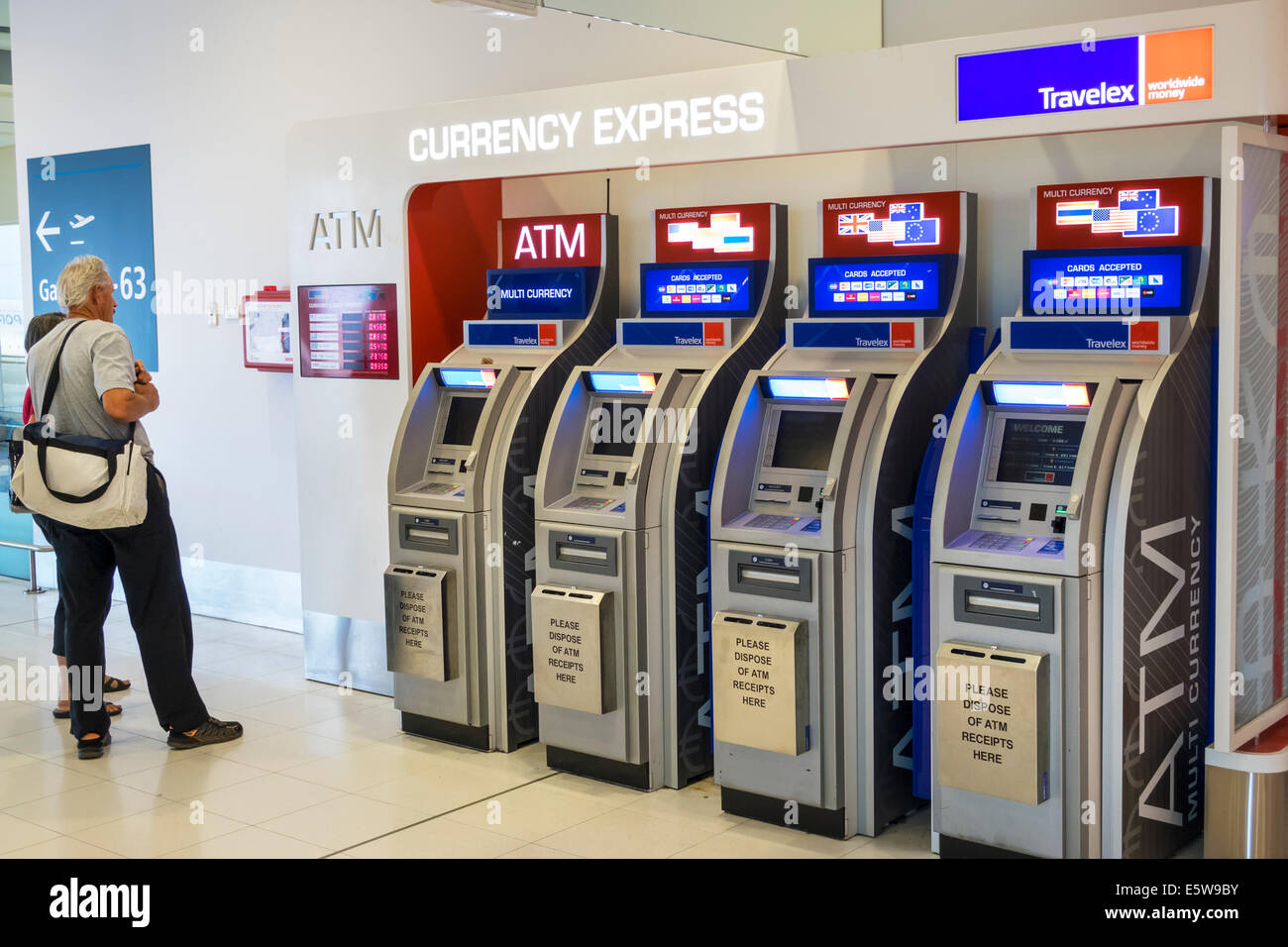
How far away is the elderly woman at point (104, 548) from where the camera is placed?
4.82 meters

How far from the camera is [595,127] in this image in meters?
4.62

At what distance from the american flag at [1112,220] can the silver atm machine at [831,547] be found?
0.43 metres

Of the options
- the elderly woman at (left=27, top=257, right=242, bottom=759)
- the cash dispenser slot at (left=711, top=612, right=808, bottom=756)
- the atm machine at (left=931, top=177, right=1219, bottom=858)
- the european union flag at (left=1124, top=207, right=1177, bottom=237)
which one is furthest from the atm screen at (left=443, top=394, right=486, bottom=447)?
the european union flag at (left=1124, top=207, right=1177, bottom=237)

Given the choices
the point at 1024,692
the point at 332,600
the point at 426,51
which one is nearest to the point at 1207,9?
the point at 1024,692

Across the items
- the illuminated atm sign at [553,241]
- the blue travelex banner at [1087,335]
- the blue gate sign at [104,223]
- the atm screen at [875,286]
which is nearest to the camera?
the blue travelex banner at [1087,335]

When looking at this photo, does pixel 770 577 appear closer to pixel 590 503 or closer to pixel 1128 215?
pixel 590 503

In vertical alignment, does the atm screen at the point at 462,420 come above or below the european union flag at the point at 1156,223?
below

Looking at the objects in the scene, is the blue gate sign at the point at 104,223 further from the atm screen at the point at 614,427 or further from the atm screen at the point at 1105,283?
the atm screen at the point at 1105,283

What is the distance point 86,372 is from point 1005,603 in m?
3.24

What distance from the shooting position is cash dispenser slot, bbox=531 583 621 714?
4.61 m

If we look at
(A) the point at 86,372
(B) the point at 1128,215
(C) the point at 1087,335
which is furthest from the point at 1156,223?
(A) the point at 86,372

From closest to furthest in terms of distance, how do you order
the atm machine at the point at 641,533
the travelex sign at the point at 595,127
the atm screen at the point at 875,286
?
1. the travelex sign at the point at 595,127
2. the atm screen at the point at 875,286
3. the atm machine at the point at 641,533

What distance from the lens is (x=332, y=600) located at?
598cm

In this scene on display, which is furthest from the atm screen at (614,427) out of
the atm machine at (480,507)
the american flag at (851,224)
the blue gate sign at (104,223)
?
the blue gate sign at (104,223)
